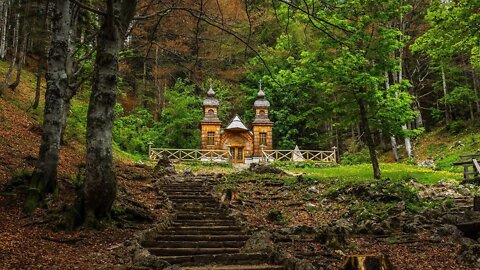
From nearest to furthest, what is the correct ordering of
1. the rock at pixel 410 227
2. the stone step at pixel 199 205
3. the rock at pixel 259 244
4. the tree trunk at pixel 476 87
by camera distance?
the rock at pixel 259 244 → the rock at pixel 410 227 → the stone step at pixel 199 205 → the tree trunk at pixel 476 87

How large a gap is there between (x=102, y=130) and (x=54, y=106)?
222 centimetres

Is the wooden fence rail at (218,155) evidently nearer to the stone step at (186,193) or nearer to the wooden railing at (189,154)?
the wooden railing at (189,154)

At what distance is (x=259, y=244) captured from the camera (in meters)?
7.98

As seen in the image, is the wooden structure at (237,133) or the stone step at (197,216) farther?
the wooden structure at (237,133)

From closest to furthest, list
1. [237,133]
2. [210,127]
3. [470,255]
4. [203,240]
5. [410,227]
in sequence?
[470,255] → [203,240] → [410,227] → [210,127] → [237,133]

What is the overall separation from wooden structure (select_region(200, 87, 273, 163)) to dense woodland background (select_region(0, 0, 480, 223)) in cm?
145

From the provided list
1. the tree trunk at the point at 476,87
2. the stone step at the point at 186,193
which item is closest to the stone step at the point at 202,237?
the stone step at the point at 186,193

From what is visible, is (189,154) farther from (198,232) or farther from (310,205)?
(198,232)

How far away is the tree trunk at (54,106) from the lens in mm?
9567

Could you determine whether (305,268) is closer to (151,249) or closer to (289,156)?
(151,249)

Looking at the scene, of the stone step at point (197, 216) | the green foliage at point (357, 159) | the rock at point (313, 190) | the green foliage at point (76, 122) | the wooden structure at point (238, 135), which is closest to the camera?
the stone step at point (197, 216)

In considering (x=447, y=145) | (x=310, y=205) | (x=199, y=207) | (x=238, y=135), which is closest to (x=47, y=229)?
(x=199, y=207)

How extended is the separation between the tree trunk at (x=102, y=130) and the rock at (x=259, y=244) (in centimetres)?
290

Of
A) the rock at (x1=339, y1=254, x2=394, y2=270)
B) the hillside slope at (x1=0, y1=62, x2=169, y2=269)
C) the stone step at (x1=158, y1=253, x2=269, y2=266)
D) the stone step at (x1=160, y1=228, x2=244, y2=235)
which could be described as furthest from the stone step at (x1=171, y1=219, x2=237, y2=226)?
the rock at (x1=339, y1=254, x2=394, y2=270)
